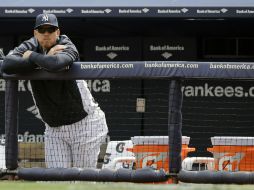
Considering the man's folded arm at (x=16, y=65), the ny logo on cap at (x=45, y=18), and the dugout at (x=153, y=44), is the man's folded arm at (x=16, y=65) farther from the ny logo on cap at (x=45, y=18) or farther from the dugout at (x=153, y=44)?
the dugout at (x=153, y=44)

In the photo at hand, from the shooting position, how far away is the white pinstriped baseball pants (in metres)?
6.10

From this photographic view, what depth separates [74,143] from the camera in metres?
6.13

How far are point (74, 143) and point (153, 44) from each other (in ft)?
20.7

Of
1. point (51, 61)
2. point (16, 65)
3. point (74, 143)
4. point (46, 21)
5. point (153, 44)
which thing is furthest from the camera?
point (153, 44)

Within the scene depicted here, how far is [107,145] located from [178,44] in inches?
135

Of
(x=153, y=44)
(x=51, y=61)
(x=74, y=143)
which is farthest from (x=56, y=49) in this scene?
(x=153, y=44)

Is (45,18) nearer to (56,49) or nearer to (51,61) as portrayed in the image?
(56,49)

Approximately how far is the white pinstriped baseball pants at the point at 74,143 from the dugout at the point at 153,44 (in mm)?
4742

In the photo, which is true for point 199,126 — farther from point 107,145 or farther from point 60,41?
point 60,41

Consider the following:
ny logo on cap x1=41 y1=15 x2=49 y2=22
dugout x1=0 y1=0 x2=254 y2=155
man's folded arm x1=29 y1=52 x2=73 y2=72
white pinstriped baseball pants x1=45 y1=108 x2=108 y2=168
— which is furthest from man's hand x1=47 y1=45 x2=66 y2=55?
dugout x1=0 y1=0 x2=254 y2=155

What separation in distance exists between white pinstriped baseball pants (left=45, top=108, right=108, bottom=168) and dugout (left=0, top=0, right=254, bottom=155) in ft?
15.6

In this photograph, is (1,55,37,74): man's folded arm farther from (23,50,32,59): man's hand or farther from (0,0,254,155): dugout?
(0,0,254,155): dugout

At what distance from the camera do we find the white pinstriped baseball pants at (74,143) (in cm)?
610

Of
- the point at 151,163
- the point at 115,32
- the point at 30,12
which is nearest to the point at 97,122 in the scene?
the point at 151,163
